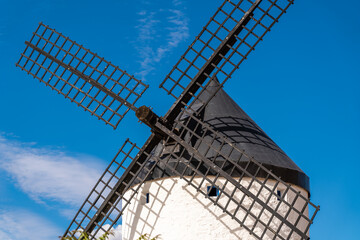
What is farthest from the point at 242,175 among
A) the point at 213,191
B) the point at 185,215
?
the point at 185,215

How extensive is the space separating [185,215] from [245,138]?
1.78 metres

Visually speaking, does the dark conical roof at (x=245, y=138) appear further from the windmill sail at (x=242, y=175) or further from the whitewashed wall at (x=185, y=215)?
the whitewashed wall at (x=185, y=215)

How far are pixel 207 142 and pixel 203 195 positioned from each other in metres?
0.89

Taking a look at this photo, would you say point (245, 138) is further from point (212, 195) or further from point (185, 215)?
point (185, 215)

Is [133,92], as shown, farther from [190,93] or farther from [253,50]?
[253,50]

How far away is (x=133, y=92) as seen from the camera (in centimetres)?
1009

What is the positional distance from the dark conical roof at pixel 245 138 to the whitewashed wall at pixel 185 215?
24cm

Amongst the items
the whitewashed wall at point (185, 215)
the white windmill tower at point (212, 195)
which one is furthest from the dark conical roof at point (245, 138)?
the whitewashed wall at point (185, 215)

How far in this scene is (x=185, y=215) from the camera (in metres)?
9.18

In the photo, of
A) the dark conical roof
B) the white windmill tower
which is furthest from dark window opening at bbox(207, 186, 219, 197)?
the dark conical roof

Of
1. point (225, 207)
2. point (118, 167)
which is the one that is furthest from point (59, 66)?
point (225, 207)

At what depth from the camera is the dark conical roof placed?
30.8 ft

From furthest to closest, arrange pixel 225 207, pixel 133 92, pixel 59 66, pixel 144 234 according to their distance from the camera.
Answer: pixel 59 66 < pixel 133 92 < pixel 144 234 < pixel 225 207

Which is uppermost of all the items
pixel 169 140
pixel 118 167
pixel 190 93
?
pixel 190 93
